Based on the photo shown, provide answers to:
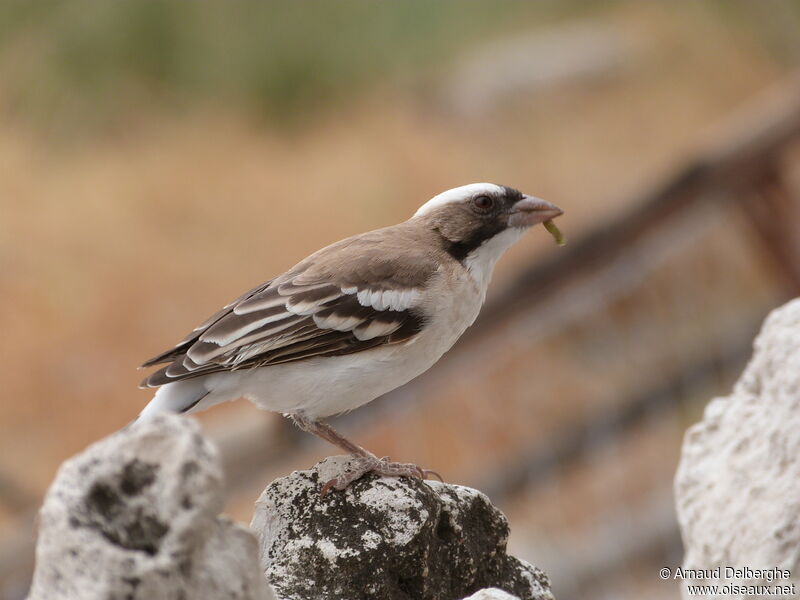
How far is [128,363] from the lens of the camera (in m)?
10.0

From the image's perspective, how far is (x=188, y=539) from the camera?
1.77 m

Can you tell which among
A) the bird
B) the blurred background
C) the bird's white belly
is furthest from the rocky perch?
the blurred background

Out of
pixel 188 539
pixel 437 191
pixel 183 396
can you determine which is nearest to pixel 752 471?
pixel 183 396

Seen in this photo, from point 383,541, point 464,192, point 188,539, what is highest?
point 464,192

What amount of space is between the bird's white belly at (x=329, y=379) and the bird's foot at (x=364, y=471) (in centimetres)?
23

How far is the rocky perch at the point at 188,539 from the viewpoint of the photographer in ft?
5.76

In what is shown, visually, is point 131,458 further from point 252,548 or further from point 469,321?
point 469,321

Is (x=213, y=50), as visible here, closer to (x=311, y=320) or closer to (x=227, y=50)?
(x=227, y=50)

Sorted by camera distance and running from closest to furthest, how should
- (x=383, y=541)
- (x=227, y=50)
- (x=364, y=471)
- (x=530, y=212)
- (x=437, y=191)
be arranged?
(x=383, y=541), (x=364, y=471), (x=530, y=212), (x=437, y=191), (x=227, y=50)

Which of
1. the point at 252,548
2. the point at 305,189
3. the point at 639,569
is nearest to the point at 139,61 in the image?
the point at 305,189

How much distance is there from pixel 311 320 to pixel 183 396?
0.41 metres

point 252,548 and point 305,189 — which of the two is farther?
point 305,189

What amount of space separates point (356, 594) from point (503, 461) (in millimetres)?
5209

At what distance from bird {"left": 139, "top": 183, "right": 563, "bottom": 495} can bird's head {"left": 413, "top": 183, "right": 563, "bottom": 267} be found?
0.16 m
